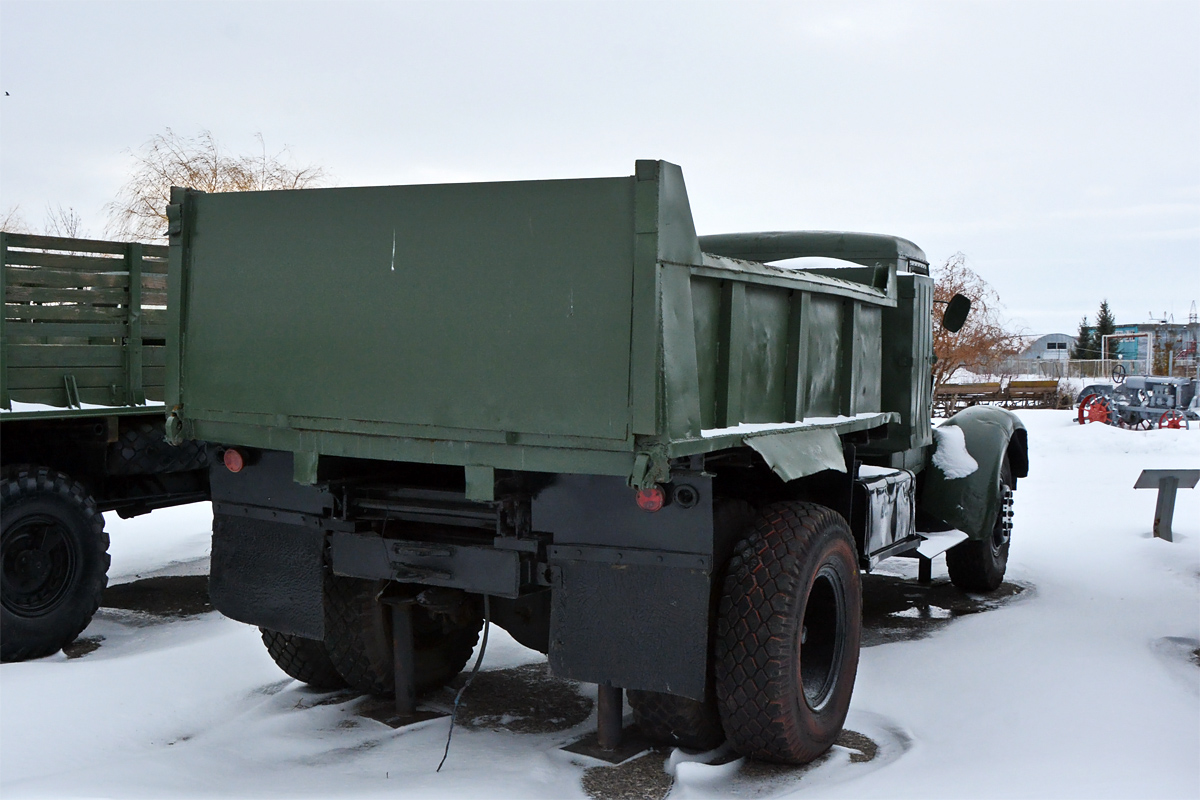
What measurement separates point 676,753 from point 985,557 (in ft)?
12.4

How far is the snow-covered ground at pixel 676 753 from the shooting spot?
407 cm

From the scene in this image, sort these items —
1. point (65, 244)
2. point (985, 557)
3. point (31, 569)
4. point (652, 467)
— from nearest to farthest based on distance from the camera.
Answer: point (652, 467), point (31, 569), point (65, 244), point (985, 557)

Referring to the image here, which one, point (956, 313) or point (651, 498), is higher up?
point (956, 313)

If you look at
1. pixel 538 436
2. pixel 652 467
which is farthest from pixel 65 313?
pixel 652 467

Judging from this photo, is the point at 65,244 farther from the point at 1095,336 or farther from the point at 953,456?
the point at 1095,336

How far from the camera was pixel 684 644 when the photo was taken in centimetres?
397

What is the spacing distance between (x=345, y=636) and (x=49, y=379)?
244 centimetres

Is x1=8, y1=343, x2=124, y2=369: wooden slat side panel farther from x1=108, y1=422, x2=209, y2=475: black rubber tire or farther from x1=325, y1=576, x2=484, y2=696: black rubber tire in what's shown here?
x1=325, y1=576, x2=484, y2=696: black rubber tire

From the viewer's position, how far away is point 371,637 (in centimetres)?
502

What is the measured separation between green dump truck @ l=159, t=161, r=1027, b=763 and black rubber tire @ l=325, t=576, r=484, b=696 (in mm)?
13

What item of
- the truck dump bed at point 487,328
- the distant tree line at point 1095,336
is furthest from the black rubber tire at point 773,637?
the distant tree line at point 1095,336

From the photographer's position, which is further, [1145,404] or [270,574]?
[1145,404]

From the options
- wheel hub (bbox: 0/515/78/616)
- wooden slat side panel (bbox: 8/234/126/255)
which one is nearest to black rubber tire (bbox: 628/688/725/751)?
wheel hub (bbox: 0/515/78/616)

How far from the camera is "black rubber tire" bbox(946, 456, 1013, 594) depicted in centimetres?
741
